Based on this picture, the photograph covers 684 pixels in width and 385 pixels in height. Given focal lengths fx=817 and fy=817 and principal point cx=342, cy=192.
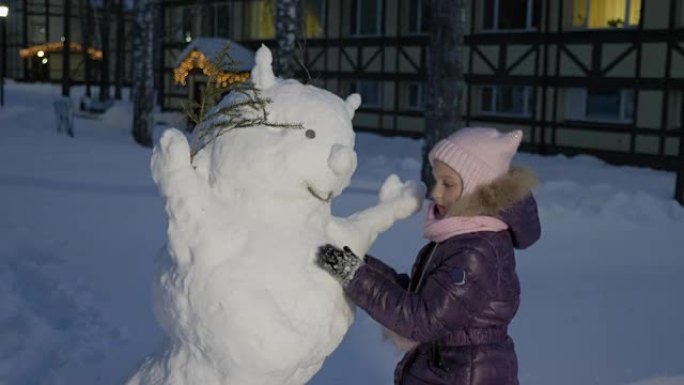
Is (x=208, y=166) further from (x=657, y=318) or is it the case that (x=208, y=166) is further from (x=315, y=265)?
(x=657, y=318)

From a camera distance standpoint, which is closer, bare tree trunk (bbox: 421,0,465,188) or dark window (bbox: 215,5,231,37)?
bare tree trunk (bbox: 421,0,465,188)

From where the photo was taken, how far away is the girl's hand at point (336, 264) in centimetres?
268

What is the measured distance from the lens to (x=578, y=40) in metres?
18.5

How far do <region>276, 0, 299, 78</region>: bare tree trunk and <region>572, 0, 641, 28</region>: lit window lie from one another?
8.81 metres

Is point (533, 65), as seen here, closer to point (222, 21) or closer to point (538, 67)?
point (538, 67)

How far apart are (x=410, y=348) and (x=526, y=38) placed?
17485 mm

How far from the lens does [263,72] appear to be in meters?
2.80

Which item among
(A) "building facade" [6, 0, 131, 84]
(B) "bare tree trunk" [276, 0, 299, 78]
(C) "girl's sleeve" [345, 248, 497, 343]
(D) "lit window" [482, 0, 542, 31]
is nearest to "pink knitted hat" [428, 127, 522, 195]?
(C) "girl's sleeve" [345, 248, 497, 343]

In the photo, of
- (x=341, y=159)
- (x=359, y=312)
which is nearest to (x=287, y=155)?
(x=341, y=159)

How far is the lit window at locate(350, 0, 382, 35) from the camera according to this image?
23.2 metres

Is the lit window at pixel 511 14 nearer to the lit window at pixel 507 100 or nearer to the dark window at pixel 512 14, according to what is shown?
the dark window at pixel 512 14

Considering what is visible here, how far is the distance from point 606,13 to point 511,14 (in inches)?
100

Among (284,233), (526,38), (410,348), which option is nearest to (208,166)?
(284,233)

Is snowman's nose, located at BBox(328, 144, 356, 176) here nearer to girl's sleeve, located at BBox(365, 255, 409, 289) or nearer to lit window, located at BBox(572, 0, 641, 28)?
girl's sleeve, located at BBox(365, 255, 409, 289)
